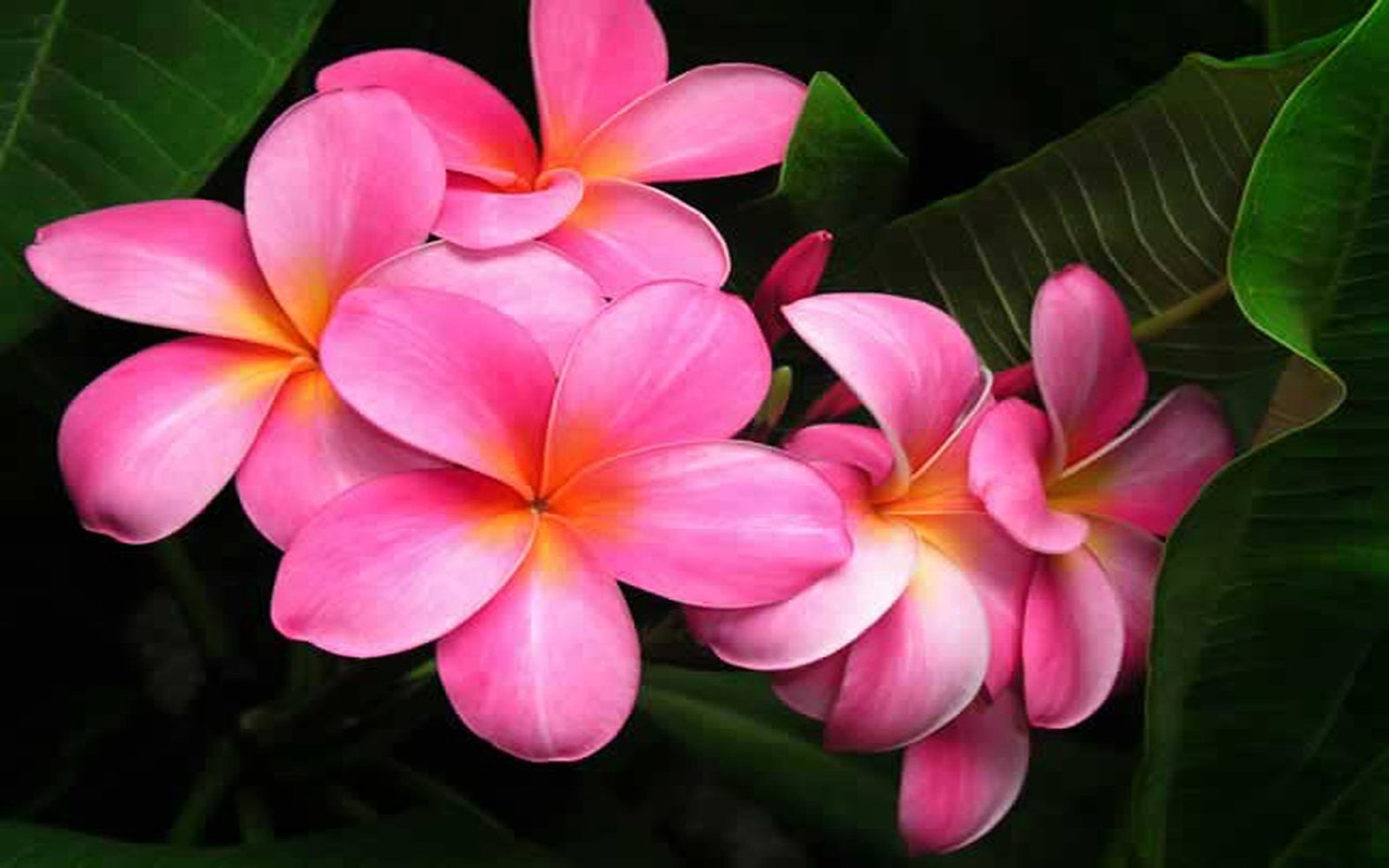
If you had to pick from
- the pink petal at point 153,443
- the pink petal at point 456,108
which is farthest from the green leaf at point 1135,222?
the pink petal at point 153,443

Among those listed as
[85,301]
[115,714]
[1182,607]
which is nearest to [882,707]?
[1182,607]

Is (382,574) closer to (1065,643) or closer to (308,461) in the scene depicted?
(308,461)

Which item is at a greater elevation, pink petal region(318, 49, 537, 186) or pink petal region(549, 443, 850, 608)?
pink petal region(318, 49, 537, 186)

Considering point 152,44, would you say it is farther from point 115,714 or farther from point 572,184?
point 115,714

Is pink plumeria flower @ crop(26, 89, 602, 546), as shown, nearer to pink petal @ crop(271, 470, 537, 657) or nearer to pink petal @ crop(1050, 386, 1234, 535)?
pink petal @ crop(271, 470, 537, 657)

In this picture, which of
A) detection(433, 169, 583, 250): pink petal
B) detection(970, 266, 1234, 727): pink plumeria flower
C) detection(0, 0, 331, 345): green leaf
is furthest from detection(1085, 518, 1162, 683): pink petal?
detection(0, 0, 331, 345): green leaf
